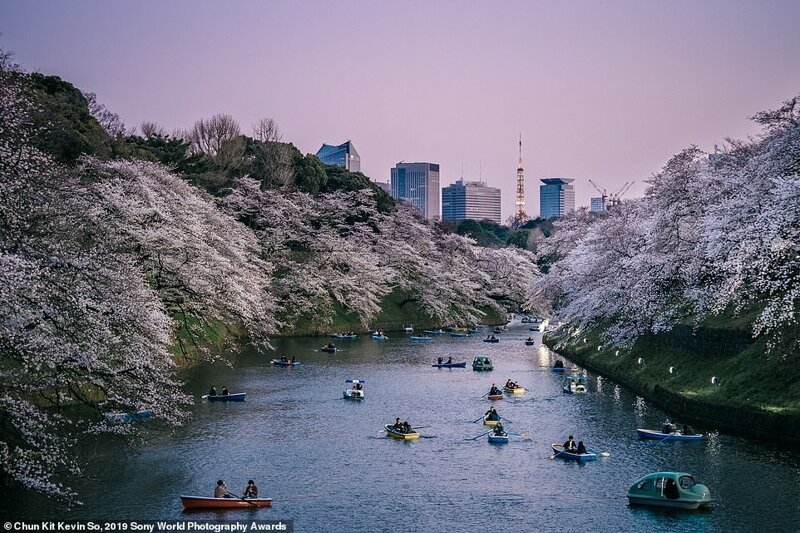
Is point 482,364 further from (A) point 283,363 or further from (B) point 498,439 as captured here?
(B) point 498,439

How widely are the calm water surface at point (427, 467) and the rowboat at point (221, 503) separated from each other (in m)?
0.29

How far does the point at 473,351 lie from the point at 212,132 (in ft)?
205

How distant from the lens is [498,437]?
38812 millimetres

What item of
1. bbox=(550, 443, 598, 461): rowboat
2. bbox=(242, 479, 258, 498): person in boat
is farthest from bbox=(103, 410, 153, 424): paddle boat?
bbox=(550, 443, 598, 461): rowboat

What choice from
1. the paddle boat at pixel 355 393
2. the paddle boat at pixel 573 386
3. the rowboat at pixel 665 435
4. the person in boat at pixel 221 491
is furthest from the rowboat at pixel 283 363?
the person in boat at pixel 221 491

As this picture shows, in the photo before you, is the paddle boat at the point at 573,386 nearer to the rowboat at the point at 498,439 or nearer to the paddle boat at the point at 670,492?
the rowboat at the point at 498,439

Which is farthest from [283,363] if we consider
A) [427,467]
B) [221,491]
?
[221,491]

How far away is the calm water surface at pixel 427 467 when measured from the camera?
27.3m

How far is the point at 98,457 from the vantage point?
33250 millimetres

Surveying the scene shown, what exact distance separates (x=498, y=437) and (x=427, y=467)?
5.78 metres

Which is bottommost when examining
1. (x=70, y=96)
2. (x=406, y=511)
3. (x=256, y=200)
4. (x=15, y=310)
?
(x=406, y=511)

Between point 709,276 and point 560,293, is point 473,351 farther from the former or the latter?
point 709,276

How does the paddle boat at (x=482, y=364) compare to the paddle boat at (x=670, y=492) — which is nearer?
the paddle boat at (x=670, y=492)

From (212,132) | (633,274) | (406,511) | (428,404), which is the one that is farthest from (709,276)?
(212,132)
